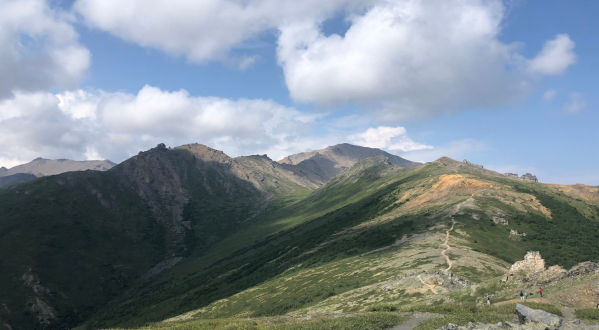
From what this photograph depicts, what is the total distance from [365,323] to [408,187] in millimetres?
172551

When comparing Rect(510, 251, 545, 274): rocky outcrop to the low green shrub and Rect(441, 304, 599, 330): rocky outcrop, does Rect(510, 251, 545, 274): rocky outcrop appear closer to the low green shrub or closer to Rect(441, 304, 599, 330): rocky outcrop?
the low green shrub

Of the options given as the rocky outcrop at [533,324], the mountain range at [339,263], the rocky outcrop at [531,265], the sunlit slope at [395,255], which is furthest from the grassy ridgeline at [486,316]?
the rocky outcrop at [531,265]

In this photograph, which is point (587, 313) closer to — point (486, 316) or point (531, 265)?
point (486, 316)

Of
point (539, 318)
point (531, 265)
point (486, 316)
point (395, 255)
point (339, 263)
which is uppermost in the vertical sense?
point (539, 318)

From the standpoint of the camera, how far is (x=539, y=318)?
1032 inches

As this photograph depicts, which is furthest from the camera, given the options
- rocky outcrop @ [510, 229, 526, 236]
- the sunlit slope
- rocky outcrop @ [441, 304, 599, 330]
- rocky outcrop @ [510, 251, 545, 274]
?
rocky outcrop @ [510, 229, 526, 236]

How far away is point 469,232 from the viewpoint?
95.9 metres

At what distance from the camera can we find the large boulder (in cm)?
2478

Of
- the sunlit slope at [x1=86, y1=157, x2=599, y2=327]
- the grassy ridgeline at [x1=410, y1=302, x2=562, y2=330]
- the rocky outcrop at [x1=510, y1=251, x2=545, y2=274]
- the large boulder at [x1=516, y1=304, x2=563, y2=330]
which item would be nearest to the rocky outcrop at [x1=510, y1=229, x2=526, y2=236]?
the sunlit slope at [x1=86, y1=157, x2=599, y2=327]

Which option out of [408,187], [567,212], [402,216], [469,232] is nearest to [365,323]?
[469,232]

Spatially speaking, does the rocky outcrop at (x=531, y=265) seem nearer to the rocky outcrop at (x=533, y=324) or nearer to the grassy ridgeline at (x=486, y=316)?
the grassy ridgeline at (x=486, y=316)

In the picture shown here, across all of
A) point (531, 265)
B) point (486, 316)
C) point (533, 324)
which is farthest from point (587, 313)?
point (531, 265)

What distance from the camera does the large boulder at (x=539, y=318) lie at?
24781mm

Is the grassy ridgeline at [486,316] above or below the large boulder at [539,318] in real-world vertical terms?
below
